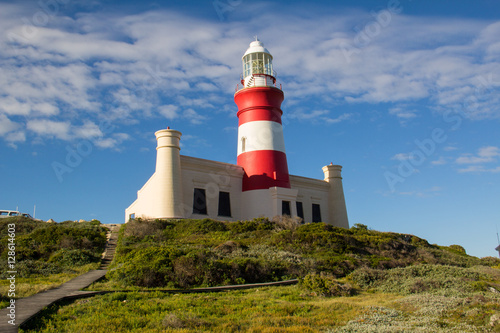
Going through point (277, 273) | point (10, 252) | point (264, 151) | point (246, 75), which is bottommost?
point (277, 273)

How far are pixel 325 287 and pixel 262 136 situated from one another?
1824 cm

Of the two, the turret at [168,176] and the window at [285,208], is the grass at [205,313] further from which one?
the window at [285,208]

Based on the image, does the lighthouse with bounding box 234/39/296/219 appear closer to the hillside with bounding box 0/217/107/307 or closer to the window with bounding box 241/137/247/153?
the window with bounding box 241/137/247/153

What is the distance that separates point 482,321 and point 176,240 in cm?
1423

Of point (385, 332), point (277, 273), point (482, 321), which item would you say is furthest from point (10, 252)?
point (482, 321)

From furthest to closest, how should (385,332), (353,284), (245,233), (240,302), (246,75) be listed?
(246,75) < (245,233) < (353,284) < (240,302) < (385,332)

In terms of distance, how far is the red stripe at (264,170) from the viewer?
93.8 ft

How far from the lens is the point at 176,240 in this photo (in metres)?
20.2

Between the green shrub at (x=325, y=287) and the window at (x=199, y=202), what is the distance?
50.9 ft

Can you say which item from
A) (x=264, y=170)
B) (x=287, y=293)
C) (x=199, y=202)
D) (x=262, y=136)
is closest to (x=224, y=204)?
(x=199, y=202)

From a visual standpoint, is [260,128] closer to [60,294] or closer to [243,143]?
[243,143]

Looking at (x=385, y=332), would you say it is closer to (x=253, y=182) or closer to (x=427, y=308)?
(x=427, y=308)

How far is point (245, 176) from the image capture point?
2936 centimetres

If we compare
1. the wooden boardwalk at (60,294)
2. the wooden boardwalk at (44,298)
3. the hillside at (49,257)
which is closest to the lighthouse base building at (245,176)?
the hillside at (49,257)
